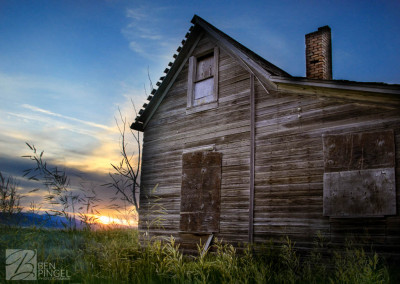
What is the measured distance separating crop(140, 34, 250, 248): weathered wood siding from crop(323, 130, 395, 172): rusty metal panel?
230cm

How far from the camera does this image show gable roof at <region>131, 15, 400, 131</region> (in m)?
8.13

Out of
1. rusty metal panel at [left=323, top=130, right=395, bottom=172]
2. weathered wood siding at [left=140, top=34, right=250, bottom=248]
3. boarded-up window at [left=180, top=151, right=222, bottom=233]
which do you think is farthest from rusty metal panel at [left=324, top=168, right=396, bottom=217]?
boarded-up window at [left=180, top=151, right=222, bottom=233]

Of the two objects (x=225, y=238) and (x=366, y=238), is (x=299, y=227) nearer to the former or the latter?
(x=366, y=238)

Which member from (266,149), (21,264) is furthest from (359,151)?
(21,264)

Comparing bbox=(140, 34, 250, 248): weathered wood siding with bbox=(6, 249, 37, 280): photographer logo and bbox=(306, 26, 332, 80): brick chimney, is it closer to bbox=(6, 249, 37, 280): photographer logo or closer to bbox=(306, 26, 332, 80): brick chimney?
bbox=(306, 26, 332, 80): brick chimney

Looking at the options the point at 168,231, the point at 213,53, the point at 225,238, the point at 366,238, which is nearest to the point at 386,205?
the point at 366,238

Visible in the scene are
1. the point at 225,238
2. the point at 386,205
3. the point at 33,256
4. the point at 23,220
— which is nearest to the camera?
the point at 33,256

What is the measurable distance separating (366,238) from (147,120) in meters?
8.37

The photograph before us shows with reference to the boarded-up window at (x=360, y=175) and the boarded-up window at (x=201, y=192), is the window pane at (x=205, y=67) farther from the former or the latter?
the boarded-up window at (x=360, y=175)

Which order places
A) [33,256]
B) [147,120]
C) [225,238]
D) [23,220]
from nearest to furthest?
1. [33,256]
2. [23,220]
3. [225,238]
4. [147,120]

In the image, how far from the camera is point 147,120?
1345 centimetres

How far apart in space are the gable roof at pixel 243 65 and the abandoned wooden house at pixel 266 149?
34 mm

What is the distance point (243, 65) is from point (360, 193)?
4998 mm

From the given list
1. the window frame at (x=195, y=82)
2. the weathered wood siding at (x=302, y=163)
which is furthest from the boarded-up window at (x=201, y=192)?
the window frame at (x=195, y=82)
